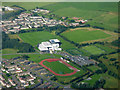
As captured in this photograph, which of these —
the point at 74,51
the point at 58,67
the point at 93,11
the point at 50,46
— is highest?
the point at 93,11

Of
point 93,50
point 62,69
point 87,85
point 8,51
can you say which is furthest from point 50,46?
point 87,85

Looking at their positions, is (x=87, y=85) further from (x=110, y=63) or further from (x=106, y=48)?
(x=106, y=48)

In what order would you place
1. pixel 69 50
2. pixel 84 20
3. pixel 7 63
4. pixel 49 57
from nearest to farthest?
pixel 7 63 → pixel 49 57 → pixel 69 50 → pixel 84 20

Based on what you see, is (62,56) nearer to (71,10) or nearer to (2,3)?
(71,10)

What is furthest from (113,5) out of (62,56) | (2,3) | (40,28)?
(62,56)

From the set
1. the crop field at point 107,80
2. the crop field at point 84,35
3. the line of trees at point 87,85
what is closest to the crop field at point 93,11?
the crop field at point 84,35

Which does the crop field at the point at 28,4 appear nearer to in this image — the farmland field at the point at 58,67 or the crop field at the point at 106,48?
the crop field at the point at 106,48
